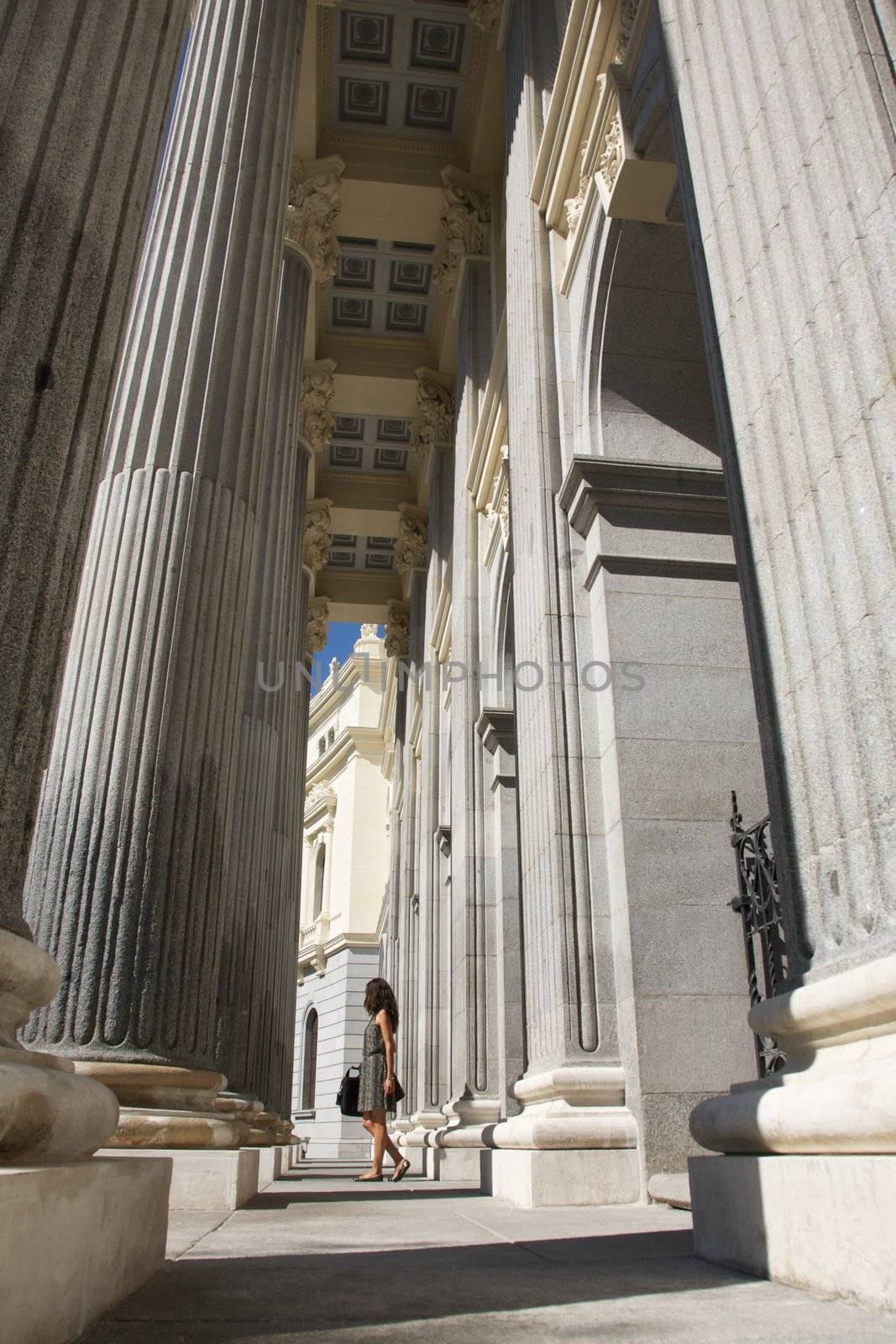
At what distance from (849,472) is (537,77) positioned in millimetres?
10319

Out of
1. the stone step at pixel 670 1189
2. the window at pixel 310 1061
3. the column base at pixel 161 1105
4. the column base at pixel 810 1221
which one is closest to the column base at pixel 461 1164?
the stone step at pixel 670 1189

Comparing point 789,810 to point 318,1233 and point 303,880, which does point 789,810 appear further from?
point 303,880

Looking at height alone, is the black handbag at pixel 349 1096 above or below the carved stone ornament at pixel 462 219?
below

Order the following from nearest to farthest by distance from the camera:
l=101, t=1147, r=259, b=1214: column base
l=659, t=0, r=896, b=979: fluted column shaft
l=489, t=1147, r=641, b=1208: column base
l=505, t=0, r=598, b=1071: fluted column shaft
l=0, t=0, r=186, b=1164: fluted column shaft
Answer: l=0, t=0, r=186, b=1164: fluted column shaft, l=659, t=0, r=896, b=979: fluted column shaft, l=101, t=1147, r=259, b=1214: column base, l=489, t=1147, r=641, b=1208: column base, l=505, t=0, r=598, b=1071: fluted column shaft

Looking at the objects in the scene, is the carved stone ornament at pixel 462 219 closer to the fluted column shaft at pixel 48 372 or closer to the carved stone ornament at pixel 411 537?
the carved stone ornament at pixel 411 537

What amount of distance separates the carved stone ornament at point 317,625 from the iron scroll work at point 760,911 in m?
23.1

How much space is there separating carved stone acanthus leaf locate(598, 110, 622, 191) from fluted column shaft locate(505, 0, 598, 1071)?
1.37 m

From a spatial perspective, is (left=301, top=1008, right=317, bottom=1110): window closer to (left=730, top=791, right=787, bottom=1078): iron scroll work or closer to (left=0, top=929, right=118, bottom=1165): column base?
(left=730, top=791, right=787, bottom=1078): iron scroll work

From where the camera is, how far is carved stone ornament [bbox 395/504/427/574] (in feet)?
86.0

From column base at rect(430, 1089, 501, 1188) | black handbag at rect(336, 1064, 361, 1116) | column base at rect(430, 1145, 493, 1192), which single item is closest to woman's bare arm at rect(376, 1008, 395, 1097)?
black handbag at rect(336, 1064, 361, 1116)

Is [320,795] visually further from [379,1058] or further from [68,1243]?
[68,1243]

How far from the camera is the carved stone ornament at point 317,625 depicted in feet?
96.0

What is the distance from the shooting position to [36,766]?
2.67 meters

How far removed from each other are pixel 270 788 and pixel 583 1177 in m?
8.63
